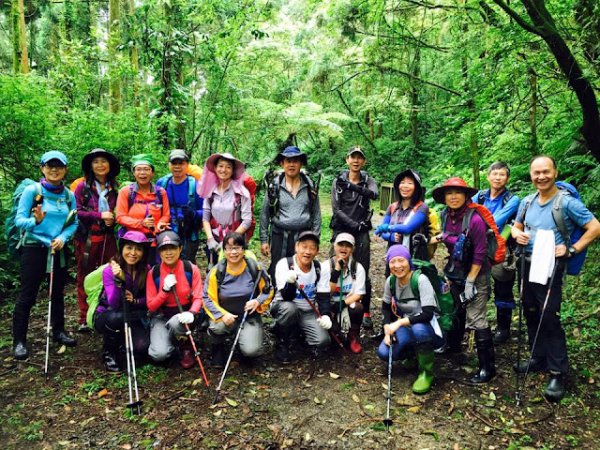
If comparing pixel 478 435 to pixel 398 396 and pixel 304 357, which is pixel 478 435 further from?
pixel 304 357

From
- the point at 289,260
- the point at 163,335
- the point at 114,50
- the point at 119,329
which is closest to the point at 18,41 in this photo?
the point at 114,50

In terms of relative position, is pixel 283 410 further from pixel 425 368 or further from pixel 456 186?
pixel 456 186

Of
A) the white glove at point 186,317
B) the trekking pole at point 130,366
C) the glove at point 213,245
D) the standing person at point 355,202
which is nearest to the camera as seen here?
the trekking pole at point 130,366

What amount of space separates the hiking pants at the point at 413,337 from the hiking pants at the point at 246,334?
55.0 inches

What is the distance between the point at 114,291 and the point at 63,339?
1.11 meters

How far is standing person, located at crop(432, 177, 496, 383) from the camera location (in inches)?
162

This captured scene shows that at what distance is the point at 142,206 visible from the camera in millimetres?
4875

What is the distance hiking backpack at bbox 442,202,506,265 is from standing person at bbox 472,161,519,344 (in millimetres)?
362

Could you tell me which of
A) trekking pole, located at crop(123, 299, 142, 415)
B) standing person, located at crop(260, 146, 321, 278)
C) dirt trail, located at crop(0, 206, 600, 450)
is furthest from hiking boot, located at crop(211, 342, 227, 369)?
standing person, located at crop(260, 146, 321, 278)

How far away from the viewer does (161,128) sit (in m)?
8.35

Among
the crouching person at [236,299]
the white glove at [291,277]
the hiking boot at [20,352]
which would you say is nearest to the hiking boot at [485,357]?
the white glove at [291,277]

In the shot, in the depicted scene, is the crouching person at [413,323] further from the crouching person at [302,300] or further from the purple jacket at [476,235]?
the crouching person at [302,300]

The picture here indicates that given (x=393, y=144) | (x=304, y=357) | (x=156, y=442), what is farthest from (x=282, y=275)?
(x=393, y=144)

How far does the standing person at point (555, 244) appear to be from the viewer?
3713mm
